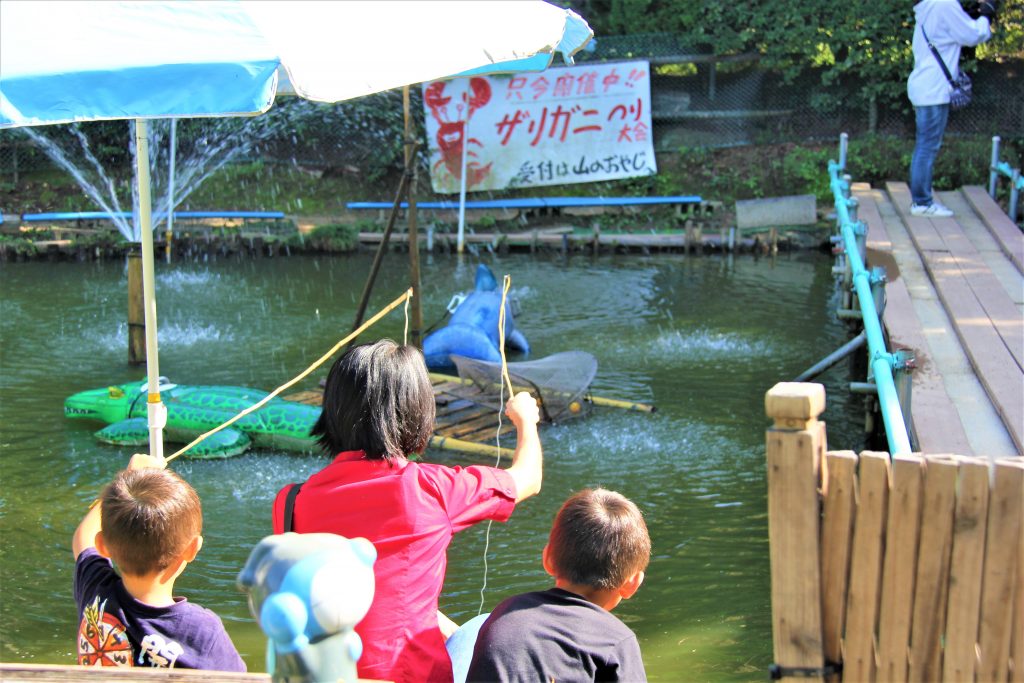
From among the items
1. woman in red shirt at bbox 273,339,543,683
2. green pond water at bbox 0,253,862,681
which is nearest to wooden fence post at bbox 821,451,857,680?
woman in red shirt at bbox 273,339,543,683

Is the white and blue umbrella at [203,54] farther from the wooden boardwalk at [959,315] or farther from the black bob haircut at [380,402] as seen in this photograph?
the wooden boardwalk at [959,315]

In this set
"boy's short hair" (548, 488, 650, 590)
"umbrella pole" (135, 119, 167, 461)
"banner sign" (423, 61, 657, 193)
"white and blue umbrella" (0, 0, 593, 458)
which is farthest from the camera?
"banner sign" (423, 61, 657, 193)

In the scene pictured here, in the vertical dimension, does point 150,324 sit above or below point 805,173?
below

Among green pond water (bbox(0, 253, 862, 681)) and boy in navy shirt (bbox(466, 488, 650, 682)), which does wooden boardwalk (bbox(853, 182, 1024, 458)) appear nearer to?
green pond water (bbox(0, 253, 862, 681))

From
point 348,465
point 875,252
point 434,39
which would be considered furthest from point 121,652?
point 875,252

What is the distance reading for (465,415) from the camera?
820 cm

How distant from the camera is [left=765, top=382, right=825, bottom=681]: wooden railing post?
98.0 inches

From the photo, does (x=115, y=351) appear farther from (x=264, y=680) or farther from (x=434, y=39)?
(x=264, y=680)

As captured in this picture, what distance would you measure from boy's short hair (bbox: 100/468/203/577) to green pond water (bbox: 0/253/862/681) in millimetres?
2631

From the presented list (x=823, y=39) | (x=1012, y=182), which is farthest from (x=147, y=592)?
(x=823, y=39)

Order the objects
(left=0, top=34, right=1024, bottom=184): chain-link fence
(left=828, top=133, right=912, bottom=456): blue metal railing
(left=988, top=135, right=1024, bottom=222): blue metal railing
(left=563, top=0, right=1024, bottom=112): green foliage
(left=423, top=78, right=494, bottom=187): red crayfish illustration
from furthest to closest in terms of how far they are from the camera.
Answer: (left=0, top=34, right=1024, bottom=184): chain-link fence, (left=423, top=78, right=494, bottom=187): red crayfish illustration, (left=563, top=0, right=1024, bottom=112): green foliage, (left=988, top=135, right=1024, bottom=222): blue metal railing, (left=828, top=133, right=912, bottom=456): blue metal railing

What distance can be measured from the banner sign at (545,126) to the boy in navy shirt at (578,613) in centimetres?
1640

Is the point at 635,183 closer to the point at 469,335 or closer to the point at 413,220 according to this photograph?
the point at 469,335

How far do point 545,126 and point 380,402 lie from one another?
16.3 meters
